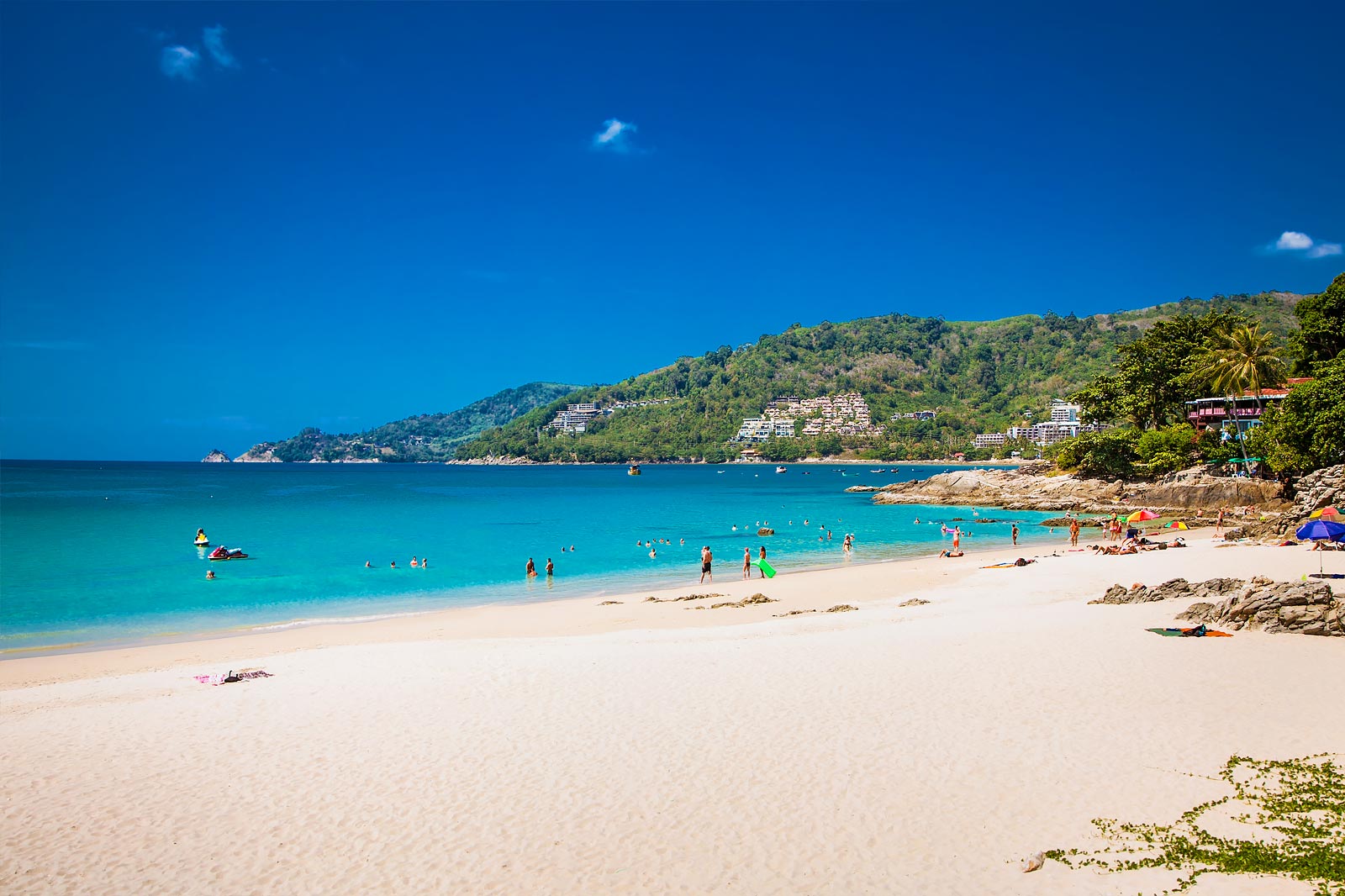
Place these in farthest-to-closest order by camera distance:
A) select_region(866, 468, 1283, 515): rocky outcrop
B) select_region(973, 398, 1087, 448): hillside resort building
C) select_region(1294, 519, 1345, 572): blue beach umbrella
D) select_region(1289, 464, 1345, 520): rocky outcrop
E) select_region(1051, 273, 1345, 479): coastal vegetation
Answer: select_region(973, 398, 1087, 448): hillside resort building < select_region(866, 468, 1283, 515): rocky outcrop < select_region(1051, 273, 1345, 479): coastal vegetation < select_region(1289, 464, 1345, 520): rocky outcrop < select_region(1294, 519, 1345, 572): blue beach umbrella

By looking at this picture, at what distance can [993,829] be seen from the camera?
7344mm

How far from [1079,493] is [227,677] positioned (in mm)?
63711

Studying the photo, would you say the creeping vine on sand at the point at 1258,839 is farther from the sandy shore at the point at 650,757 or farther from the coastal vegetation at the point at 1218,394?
the coastal vegetation at the point at 1218,394

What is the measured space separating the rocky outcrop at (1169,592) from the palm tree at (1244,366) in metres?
40.5

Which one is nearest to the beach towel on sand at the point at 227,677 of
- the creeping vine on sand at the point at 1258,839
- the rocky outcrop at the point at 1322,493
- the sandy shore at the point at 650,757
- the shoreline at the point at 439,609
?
the sandy shore at the point at 650,757

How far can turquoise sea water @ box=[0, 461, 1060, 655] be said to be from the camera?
24.9 m

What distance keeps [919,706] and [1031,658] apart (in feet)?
13.1

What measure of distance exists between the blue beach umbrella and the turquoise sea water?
56.6ft

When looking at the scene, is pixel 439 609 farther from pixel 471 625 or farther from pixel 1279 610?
pixel 1279 610

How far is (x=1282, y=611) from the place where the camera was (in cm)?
1483

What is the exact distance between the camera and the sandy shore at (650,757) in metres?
6.88

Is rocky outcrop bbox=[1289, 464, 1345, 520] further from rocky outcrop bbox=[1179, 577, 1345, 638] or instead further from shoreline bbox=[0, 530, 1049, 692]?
rocky outcrop bbox=[1179, 577, 1345, 638]

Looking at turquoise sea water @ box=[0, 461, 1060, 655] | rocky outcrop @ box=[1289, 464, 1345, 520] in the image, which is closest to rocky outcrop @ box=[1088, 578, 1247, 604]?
turquoise sea water @ box=[0, 461, 1060, 655]

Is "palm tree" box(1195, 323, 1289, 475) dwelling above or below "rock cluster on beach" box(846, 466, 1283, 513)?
above
